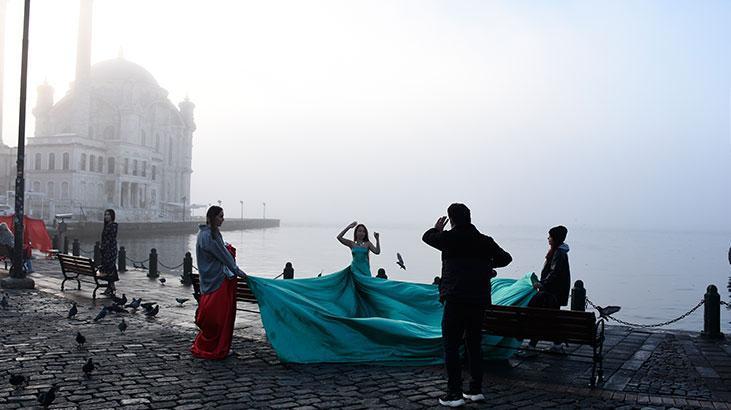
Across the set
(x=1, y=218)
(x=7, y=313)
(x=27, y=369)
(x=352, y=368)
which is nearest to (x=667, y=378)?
(x=352, y=368)

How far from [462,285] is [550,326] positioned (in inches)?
67.1

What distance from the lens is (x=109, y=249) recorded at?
1260 cm

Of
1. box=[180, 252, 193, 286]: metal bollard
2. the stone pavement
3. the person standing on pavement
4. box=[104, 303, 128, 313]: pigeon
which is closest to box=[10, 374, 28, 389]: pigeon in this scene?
the stone pavement

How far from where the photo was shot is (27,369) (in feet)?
22.3

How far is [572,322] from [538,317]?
359 millimetres

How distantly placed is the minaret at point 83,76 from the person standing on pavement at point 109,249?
69.7 meters

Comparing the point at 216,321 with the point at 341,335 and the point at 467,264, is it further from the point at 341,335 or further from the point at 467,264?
the point at 467,264

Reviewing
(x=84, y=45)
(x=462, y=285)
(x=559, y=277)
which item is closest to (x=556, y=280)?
(x=559, y=277)

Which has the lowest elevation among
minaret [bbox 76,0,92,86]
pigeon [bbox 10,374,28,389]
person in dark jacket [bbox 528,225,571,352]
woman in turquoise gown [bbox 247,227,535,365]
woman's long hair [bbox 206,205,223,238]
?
pigeon [bbox 10,374,28,389]

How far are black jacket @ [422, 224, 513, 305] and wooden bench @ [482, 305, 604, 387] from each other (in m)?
1.33

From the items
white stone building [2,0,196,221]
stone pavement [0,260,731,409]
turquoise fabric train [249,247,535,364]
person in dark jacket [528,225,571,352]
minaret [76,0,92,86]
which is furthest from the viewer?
white stone building [2,0,196,221]

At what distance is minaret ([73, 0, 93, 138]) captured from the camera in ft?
240

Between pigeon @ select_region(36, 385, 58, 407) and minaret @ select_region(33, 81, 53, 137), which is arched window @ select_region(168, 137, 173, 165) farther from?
pigeon @ select_region(36, 385, 58, 407)

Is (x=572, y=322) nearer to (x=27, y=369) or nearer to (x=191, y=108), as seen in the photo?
(x=27, y=369)
